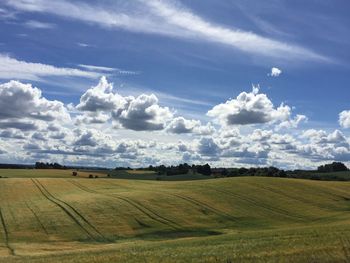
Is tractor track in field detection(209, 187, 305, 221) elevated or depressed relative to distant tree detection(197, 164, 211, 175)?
depressed

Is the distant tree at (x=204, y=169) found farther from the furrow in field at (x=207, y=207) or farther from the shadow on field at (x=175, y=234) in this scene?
the shadow on field at (x=175, y=234)

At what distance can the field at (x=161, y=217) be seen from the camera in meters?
31.2

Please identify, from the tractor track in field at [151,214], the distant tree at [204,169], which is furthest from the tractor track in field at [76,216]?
the distant tree at [204,169]

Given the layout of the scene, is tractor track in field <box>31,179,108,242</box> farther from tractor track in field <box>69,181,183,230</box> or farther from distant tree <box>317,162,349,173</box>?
distant tree <box>317,162,349,173</box>

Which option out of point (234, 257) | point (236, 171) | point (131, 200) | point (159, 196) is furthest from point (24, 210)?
point (236, 171)

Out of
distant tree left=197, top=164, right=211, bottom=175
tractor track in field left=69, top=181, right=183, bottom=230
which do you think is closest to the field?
tractor track in field left=69, top=181, right=183, bottom=230

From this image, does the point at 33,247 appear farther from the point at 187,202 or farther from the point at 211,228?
the point at 187,202

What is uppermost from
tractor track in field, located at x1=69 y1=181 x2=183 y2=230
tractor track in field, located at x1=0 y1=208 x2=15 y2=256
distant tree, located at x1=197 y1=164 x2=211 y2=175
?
distant tree, located at x1=197 y1=164 x2=211 y2=175

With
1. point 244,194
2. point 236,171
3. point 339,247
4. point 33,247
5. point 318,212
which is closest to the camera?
point 339,247

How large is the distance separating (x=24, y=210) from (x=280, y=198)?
35435 mm

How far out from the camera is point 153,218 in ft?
172

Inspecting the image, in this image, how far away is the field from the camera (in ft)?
102

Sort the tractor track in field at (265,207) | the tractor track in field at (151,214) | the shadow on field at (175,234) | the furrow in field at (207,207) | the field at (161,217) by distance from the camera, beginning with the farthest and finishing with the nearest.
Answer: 1. the tractor track in field at (265,207)
2. the furrow in field at (207,207)
3. the tractor track in field at (151,214)
4. the shadow on field at (175,234)
5. the field at (161,217)

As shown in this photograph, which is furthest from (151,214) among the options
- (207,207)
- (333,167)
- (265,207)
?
(333,167)
